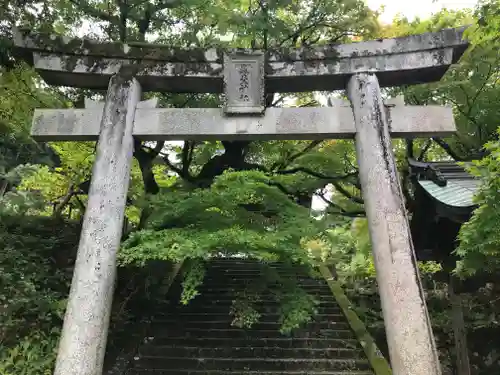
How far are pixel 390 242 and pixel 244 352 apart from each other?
11.1 feet

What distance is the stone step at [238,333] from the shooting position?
24.0 feet

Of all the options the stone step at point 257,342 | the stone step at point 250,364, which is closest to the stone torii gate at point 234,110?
the stone step at point 250,364

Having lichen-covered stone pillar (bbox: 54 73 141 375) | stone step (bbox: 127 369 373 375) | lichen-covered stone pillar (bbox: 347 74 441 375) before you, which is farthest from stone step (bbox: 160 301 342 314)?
lichen-covered stone pillar (bbox: 347 74 441 375)

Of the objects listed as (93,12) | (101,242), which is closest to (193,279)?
(101,242)

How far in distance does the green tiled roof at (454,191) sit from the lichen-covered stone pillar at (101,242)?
4638 millimetres

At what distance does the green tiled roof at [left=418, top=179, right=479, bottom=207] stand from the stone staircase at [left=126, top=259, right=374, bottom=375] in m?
2.81

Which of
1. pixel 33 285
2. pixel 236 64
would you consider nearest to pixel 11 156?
pixel 33 285

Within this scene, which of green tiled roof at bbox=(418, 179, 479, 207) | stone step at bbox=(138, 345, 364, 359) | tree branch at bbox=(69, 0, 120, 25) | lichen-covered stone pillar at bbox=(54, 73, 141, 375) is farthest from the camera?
tree branch at bbox=(69, 0, 120, 25)

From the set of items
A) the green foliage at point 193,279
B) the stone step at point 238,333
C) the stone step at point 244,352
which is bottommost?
the stone step at point 244,352

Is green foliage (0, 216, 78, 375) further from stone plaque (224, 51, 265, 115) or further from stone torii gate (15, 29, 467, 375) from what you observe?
stone plaque (224, 51, 265, 115)

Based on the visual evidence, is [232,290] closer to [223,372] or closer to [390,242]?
[223,372]

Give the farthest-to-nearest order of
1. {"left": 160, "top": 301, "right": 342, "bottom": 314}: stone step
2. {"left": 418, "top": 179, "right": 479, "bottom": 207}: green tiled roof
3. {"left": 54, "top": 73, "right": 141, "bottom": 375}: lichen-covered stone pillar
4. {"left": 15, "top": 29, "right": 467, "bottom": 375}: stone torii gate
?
1. {"left": 160, "top": 301, "right": 342, "bottom": 314}: stone step
2. {"left": 418, "top": 179, "right": 479, "bottom": 207}: green tiled roof
3. {"left": 15, "top": 29, "right": 467, "bottom": 375}: stone torii gate
4. {"left": 54, "top": 73, "right": 141, "bottom": 375}: lichen-covered stone pillar

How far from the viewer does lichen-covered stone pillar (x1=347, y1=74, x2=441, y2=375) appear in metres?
4.41

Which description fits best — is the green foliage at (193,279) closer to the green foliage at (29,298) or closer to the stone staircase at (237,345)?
the stone staircase at (237,345)
